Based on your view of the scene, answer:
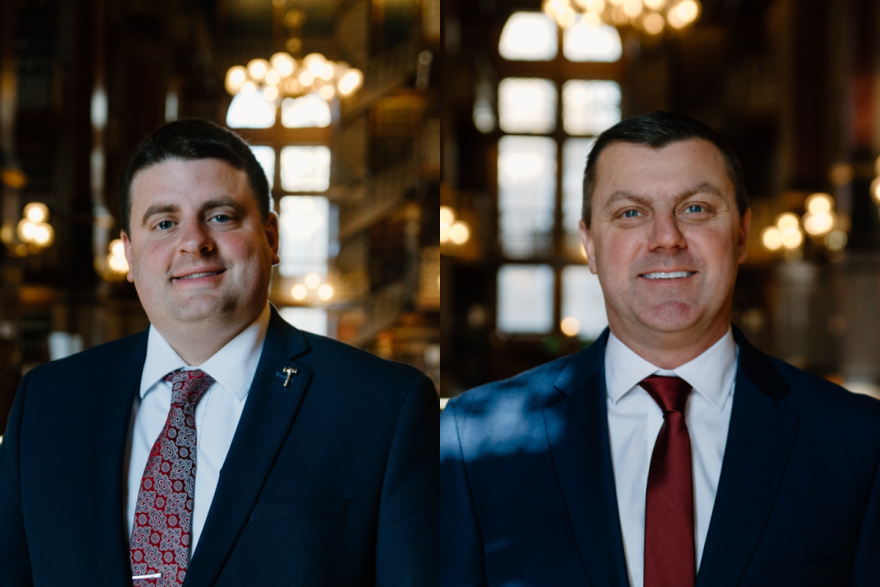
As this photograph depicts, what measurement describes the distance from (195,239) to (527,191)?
1612 cm

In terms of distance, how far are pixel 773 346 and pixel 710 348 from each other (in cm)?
1230

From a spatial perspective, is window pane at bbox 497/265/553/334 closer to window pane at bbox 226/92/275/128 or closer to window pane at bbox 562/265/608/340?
window pane at bbox 562/265/608/340

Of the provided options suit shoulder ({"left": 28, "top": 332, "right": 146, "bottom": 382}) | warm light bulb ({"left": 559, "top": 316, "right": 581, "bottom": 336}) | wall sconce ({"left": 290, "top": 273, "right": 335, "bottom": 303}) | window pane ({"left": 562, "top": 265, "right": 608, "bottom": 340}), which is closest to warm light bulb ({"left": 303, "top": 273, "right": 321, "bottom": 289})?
wall sconce ({"left": 290, "top": 273, "right": 335, "bottom": 303})

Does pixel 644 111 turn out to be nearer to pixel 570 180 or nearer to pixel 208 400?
pixel 570 180

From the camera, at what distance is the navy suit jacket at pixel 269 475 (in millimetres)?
1325

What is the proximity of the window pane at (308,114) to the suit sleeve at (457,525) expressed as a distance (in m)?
4.92

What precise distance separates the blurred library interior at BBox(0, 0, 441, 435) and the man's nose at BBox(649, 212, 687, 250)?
0.58m

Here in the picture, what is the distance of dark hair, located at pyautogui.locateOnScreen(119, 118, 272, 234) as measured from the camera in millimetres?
1357

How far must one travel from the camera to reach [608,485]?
1.30 metres

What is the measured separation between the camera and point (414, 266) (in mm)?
7844

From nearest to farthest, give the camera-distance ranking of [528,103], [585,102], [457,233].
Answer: [457,233]
[528,103]
[585,102]

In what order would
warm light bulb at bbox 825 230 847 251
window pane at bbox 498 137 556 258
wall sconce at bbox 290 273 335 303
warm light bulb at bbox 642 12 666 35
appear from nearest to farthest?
wall sconce at bbox 290 273 335 303 < warm light bulb at bbox 642 12 666 35 < warm light bulb at bbox 825 230 847 251 < window pane at bbox 498 137 556 258

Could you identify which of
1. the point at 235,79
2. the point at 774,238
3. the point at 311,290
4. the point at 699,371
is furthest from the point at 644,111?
the point at 699,371

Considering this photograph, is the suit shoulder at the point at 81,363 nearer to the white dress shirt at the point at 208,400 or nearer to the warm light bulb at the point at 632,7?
the white dress shirt at the point at 208,400
